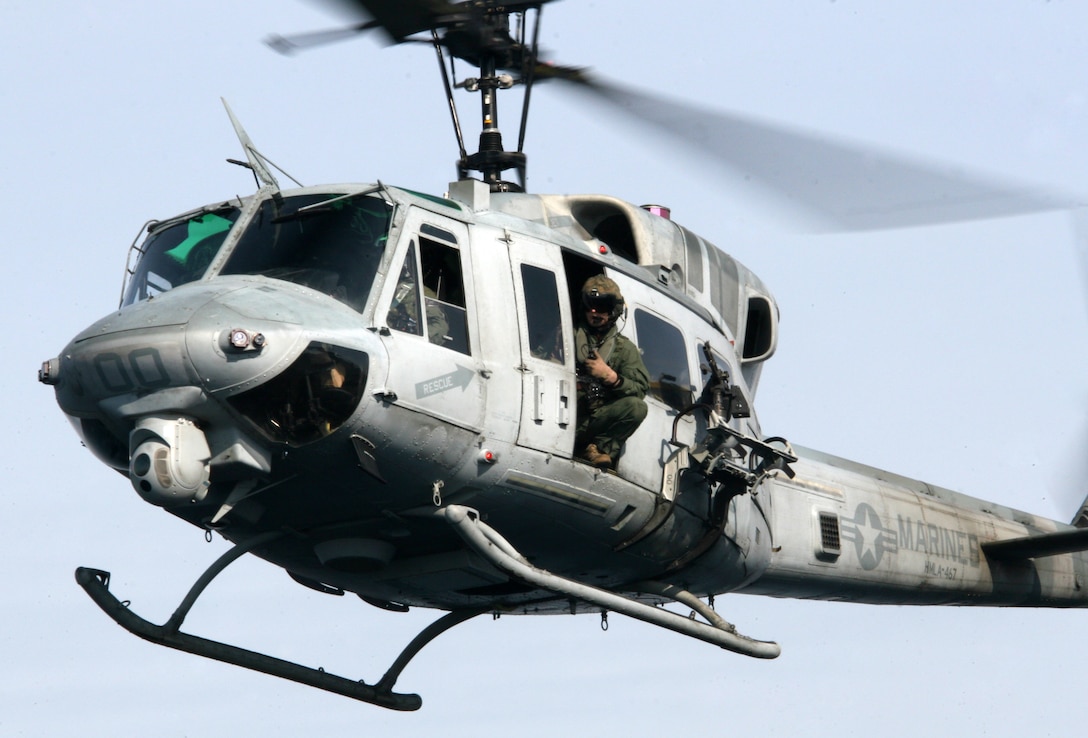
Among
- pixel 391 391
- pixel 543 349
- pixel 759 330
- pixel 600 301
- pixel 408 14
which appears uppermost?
pixel 408 14

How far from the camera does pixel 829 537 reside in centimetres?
1394

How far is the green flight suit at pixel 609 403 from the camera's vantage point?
35.8ft

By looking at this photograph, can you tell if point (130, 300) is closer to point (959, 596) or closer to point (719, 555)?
point (719, 555)

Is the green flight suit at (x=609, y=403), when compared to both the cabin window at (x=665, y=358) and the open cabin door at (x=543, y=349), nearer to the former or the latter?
the open cabin door at (x=543, y=349)

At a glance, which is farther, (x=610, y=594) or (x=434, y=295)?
(x=610, y=594)

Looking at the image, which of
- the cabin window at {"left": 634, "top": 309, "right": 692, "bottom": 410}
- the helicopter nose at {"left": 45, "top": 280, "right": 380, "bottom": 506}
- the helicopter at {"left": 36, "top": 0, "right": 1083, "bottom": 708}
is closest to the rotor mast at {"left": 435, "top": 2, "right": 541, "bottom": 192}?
the helicopter at {"left": 36, "top": 0, "right": 1083, "bottom": 708}

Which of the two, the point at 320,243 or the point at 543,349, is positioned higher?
the point at 320,243

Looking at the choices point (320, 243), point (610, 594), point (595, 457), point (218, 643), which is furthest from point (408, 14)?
point (218, 643)

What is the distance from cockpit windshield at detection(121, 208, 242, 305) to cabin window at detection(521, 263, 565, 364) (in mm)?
1948

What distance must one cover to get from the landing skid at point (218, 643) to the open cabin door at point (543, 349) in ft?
6.58

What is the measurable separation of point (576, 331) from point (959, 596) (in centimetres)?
620

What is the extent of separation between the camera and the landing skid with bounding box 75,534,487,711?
1120cm

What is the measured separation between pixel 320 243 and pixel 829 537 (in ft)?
18.6

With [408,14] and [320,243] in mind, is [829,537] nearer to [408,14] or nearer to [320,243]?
[320,243]
